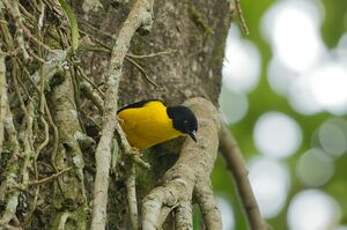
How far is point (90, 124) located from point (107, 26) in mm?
540

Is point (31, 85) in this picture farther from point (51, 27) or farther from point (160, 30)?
point (160, 30)

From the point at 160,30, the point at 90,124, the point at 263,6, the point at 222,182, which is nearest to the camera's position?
the point at 90,124

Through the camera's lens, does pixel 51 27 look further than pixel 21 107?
Yes

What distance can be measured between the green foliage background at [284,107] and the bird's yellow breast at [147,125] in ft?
9.41

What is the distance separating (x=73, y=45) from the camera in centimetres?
274

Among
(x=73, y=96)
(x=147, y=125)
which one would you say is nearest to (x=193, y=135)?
(x=147, y=125)

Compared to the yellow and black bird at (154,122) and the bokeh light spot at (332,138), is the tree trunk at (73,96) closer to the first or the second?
the yellow and black bird at (154,122)

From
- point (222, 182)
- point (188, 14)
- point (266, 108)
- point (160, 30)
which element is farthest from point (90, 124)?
point (266, 108)

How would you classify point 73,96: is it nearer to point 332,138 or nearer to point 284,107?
point 332,138

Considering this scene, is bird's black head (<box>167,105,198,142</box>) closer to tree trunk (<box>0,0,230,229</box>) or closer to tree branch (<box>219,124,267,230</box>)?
tree trunk (<box>0,0,230,229</box>)

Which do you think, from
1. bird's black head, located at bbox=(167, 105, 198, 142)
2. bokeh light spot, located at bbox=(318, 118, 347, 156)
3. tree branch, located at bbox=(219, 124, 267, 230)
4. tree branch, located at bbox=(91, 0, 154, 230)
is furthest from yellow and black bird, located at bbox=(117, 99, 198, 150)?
bokeh light spot, located at bbox=(318, 118, 347, 156)

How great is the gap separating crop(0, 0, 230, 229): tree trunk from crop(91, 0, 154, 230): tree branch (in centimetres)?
3

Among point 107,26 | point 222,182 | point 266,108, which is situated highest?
point 107,26

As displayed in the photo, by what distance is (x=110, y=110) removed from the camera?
8.53 feet
